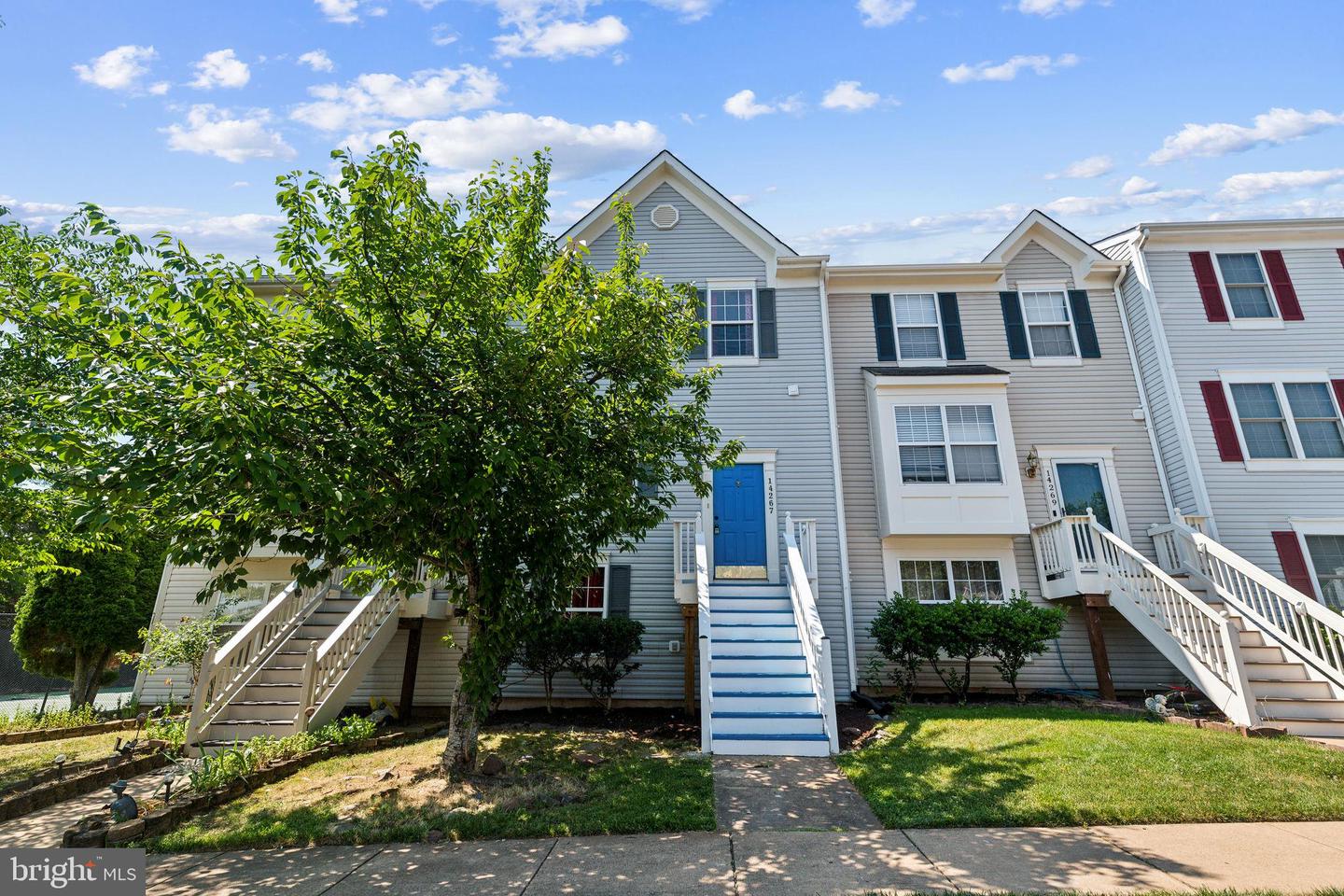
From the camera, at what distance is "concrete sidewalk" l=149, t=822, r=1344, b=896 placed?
4.12 metres

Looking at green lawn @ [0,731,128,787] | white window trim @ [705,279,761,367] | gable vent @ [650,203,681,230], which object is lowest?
green lawn @ [0,731,128,787]

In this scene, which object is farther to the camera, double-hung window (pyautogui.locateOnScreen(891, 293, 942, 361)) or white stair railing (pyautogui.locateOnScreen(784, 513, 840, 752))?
double-hung window (pyautogui.locateOnScreen(891, 293, 942, 361))

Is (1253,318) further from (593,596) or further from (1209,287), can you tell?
(593,596)

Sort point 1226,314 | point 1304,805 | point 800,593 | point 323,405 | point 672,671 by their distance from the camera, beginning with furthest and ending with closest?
point 1226,314 < point 672,671 < point 800,593 < point 323,405 < point 1304,805

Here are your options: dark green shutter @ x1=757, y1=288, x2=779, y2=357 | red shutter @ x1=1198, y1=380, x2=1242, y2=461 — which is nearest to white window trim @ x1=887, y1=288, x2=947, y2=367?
dark green shutter @ x1=757, y1=288, x2=779, y2=357

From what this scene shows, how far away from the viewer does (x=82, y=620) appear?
40.8 ft

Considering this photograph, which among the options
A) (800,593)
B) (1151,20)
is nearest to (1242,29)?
(1151,20)

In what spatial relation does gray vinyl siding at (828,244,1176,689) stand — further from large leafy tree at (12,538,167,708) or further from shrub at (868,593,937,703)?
large leafy tree at (12,538,167,708)

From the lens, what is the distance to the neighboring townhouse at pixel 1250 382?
38.1 ft

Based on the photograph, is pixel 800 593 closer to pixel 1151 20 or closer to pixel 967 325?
pixel 967 325

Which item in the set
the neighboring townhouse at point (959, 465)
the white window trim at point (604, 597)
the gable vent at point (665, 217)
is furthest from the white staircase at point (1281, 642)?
the gable vent at point (665, 217)

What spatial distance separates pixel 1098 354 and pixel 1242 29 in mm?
6030

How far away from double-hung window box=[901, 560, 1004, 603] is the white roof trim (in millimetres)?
7127

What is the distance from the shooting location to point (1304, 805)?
5.32m
